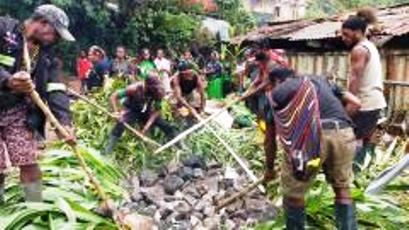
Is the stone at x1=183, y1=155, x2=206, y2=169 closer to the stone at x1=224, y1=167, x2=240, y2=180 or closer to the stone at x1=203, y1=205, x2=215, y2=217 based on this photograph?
the stone at x1=224, y1=167, x2=240, y2=180

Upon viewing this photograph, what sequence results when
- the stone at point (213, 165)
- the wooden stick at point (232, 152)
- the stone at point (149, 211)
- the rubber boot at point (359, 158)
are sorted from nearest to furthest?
the stone at point (149, 211), the rubber boot at point (359, 158), the wooden stick at point (232, 152), the stone at point (213, 165)

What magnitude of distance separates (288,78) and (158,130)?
500 centimetres

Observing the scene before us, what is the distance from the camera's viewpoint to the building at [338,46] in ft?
37.3

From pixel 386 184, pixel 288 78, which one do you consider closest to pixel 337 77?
pixel 386 184

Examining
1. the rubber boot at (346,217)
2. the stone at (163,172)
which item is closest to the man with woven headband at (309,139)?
the rubber boot at (346,217)

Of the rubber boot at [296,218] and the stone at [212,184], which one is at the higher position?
the rubber boot at [296,218]

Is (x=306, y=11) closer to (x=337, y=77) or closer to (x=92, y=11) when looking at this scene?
(x=92, y=11)

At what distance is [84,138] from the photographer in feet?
33.5

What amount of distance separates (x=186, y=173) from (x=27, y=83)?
3600mm

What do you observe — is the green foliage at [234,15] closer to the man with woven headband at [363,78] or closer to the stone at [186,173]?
the stone at [186,173]

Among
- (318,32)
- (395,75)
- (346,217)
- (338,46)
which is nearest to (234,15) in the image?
(318,32)

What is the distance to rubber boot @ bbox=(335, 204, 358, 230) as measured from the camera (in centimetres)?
551

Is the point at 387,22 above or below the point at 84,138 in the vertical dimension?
above

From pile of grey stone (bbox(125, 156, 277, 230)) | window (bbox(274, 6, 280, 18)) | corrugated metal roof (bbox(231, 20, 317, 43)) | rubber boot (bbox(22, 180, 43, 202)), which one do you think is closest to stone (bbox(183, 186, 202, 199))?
pile of grey stone (bbox(125, 156, 277, 230))
